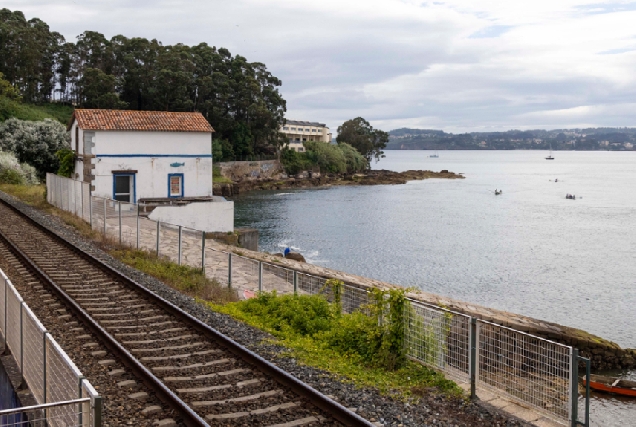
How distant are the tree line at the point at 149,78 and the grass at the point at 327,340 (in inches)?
3108

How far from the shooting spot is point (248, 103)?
99.5 meters

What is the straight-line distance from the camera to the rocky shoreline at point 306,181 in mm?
88438

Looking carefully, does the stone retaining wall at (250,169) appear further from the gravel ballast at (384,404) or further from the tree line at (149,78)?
the gravel ballast at (384,404)

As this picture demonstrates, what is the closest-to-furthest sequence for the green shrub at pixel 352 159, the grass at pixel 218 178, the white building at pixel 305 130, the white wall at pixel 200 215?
1. the white wall at pixel 200 215
2. the grass at pixel 218 178
3. the green shrub at pixel 352 159
4. the white building at pixel 305 130

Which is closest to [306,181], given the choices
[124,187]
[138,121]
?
[138,121]

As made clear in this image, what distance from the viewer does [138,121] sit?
37.0 meters

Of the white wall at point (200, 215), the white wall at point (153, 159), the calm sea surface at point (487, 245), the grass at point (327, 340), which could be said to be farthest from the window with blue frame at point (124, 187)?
the grass at point (327, 340)

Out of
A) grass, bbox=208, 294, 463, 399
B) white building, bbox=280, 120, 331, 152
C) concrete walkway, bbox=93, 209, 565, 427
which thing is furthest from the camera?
white building, bbox=280, 120, 331, 152

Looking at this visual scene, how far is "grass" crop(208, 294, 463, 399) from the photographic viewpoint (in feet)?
30.3

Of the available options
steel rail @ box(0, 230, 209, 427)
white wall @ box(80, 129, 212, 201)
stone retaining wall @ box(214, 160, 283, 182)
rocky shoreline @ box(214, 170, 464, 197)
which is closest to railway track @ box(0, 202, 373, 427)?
steel rail @ box(0, 230, 209, 427)

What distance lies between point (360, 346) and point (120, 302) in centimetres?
574

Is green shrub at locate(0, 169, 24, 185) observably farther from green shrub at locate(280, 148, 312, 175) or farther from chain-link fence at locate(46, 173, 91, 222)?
green shrub at locate(280, 148, 312, 175)

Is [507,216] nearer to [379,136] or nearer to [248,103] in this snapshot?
[248,103]

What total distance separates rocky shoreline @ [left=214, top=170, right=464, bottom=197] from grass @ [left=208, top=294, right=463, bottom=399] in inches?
2835
